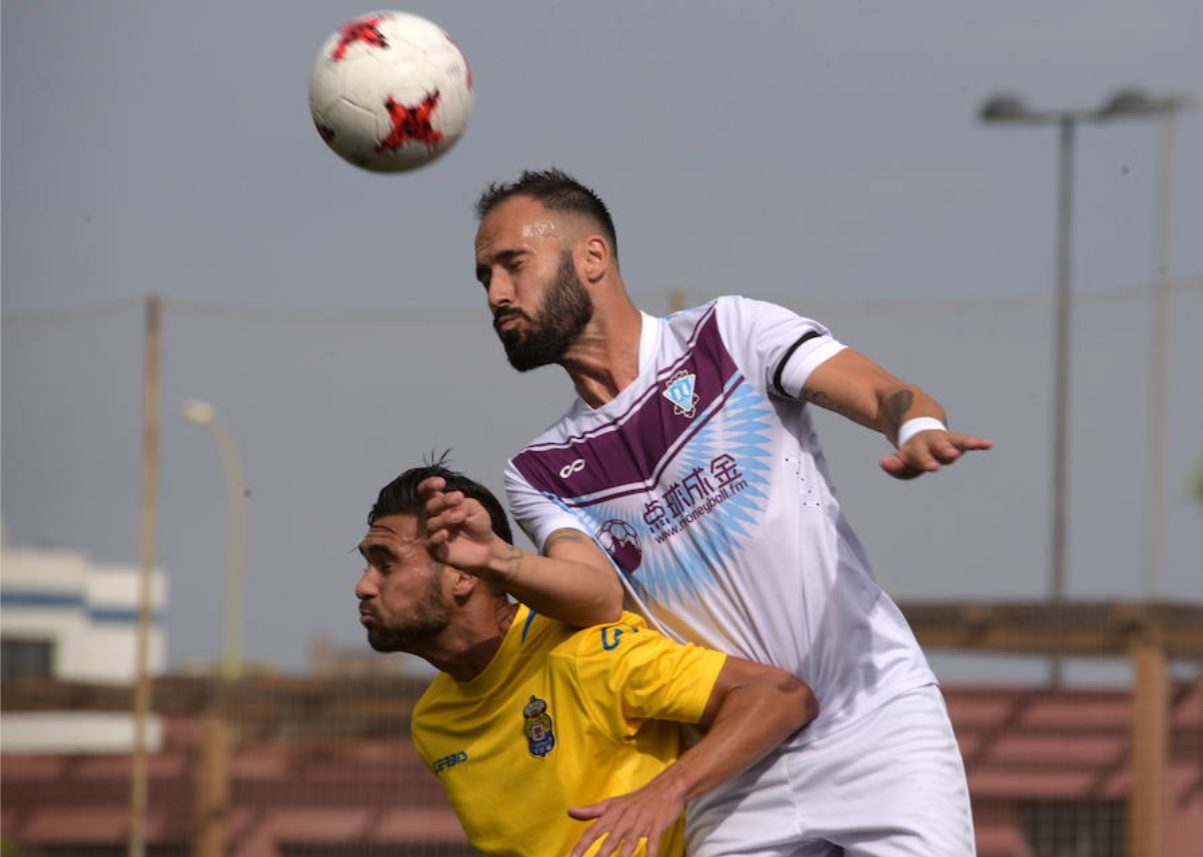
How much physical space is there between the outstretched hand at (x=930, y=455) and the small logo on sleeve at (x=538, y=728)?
4.37ft

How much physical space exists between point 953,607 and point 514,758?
787 centimetres

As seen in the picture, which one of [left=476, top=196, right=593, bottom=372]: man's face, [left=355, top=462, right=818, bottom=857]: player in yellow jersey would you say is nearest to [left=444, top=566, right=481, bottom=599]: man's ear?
[left=355, top=462, right=818, bottom=857]: player in yellow jersey

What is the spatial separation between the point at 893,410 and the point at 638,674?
913mm

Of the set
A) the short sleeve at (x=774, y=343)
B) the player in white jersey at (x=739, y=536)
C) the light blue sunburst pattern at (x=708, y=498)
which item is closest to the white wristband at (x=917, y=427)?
the player in white jersey at (x=739, y=536)

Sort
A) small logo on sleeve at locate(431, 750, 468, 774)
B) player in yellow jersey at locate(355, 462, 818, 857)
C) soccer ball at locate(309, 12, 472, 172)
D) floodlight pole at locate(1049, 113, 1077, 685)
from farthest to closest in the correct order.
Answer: floodlight pole at locate(1049, 113, 1077, 685), soccer ball at locate(309, 12, 472, 172), small logo on sleeve at locate(431, 750, 468, 774), player in yellow jersey at locate(355, 462, 818, 857)

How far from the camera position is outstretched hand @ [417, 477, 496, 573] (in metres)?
4.48

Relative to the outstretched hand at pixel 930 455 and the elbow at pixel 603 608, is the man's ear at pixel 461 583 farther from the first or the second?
the outstretched hand at pixel 930 455

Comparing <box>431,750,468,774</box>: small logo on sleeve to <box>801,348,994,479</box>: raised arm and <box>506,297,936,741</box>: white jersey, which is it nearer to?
<box>506,297,936,741</box>: white jersey

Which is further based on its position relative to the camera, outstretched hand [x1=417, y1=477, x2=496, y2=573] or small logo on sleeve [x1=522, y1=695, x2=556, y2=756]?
small logo on sleeve [x1=522, y1=695, x2=556, y2=756]

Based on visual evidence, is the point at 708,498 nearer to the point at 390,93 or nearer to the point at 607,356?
the point at 607,356

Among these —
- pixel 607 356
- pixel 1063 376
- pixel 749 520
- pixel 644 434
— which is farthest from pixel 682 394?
pixel 1063 376

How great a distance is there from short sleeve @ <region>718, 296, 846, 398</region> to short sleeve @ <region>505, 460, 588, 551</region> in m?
0.58

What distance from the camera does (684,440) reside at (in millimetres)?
5039

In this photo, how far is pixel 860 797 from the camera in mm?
4914
